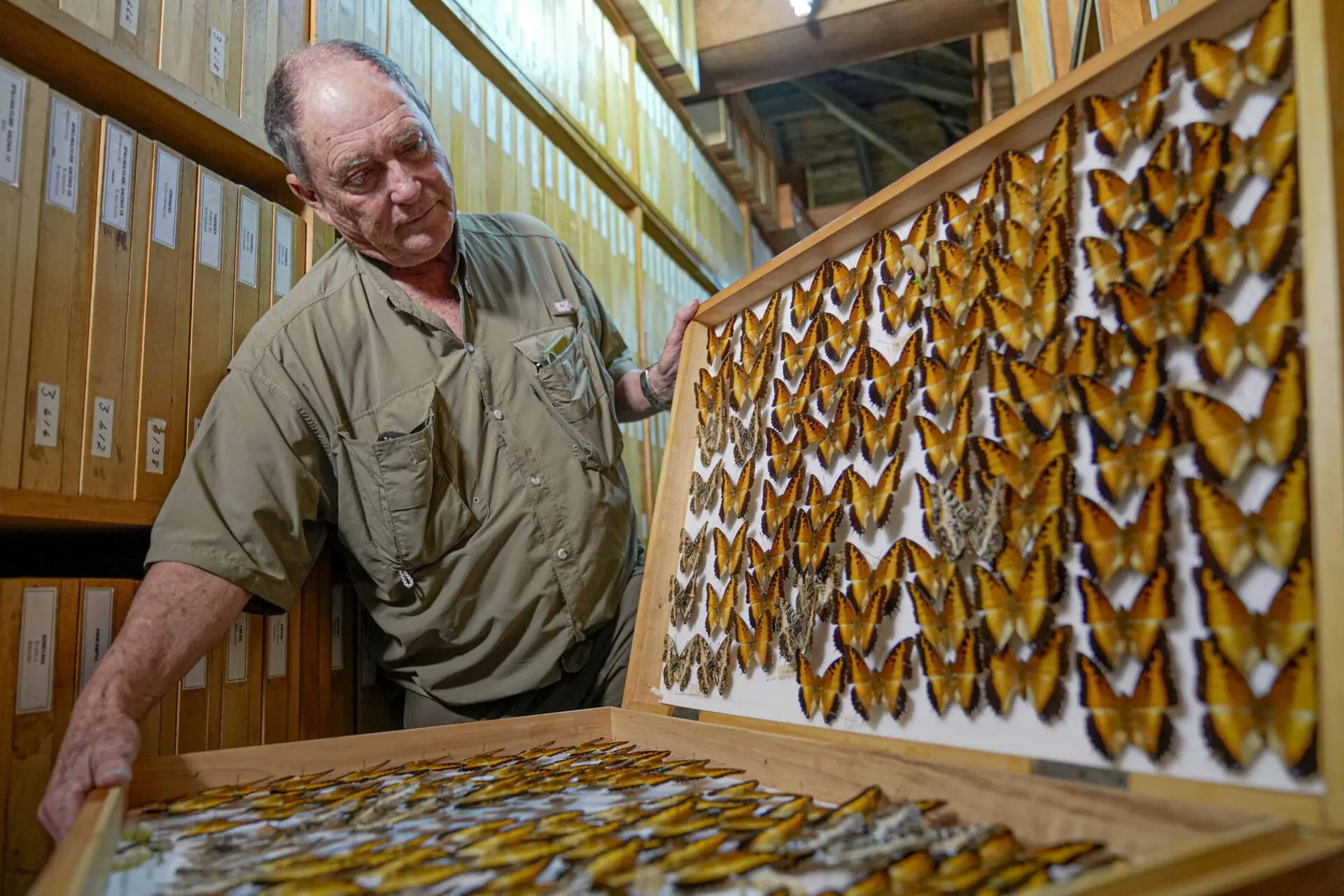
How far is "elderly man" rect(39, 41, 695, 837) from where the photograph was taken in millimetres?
1192

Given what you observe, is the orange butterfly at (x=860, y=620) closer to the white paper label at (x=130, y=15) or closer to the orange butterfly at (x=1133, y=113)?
the orange butterfly at (x=1133, y=113)

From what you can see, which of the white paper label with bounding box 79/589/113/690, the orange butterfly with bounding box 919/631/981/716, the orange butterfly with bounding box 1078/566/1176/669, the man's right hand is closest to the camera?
the orange butterfly with bounding box 1078/566/1176/669

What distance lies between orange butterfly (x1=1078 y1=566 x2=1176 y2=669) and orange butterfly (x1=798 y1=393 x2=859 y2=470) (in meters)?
0.30

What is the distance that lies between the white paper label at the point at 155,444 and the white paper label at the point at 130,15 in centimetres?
52

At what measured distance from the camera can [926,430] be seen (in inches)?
30.5

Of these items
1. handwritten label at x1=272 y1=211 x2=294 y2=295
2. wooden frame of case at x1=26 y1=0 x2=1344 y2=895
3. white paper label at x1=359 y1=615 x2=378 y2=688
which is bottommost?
white paper label at x1=359 y1=615 x2=378 y2=688

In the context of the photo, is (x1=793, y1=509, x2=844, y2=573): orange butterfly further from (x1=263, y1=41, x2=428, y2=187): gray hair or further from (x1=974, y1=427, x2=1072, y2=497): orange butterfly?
(x1=263, y1=41, x2=428, y2=187): gray hair

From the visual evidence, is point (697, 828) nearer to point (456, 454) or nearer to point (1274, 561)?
point (1274, 561)

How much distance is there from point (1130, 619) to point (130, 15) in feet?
4.51

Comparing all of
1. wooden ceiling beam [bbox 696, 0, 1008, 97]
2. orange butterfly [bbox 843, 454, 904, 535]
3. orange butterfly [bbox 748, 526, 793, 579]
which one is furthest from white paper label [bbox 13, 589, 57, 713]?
wooden ceiling beam [bbox 696, 0, 1008, 97]

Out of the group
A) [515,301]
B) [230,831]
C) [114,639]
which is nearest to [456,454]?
[515,301]

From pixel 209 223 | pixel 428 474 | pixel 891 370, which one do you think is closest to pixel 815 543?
pixel 891 370

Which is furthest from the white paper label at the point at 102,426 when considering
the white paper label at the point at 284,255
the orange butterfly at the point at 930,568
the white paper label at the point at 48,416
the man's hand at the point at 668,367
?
the orange butterfly at the point at 930,568

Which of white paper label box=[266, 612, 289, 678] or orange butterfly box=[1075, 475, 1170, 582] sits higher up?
orange butterfly box=[1075, 475, 1170, 582]
